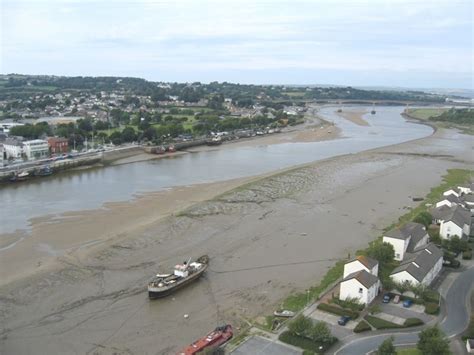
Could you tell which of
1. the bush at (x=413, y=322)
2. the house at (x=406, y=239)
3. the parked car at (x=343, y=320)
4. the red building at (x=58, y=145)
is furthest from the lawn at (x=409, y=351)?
the red building at (x=58, y=145)


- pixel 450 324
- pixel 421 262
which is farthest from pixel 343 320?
pixel 421 262

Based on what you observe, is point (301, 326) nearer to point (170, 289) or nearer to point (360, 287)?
point (360, 287)

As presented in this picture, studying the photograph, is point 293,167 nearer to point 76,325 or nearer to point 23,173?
point 23,173

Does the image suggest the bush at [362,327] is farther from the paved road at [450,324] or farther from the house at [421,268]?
the house at [421,268]

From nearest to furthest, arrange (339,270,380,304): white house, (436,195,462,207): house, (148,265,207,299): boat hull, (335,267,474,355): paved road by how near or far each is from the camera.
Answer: (335,267,474,355): paved road, (339,270,380,304): white house, (148,265,207,299): boat hull, (436,195,462,207): house

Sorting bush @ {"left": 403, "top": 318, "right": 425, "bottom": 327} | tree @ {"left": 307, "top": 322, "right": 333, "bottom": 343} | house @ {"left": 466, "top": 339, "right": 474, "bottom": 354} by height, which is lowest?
bush @ {"left": 403, "top": 318, "right": 425, "bottom": 327}

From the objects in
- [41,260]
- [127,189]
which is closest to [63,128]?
[127,189]

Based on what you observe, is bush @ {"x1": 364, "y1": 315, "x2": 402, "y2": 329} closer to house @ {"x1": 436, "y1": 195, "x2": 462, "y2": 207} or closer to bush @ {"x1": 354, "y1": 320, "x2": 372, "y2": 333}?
bush @ {"x1": 354, "y1": 320, "x2": 372, "y2": 333}

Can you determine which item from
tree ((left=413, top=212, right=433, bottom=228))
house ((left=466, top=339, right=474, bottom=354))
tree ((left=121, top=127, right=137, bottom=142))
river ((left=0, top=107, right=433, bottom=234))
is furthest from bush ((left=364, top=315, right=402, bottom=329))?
tree ((left=121, top=127, right=137, bottom=142))
